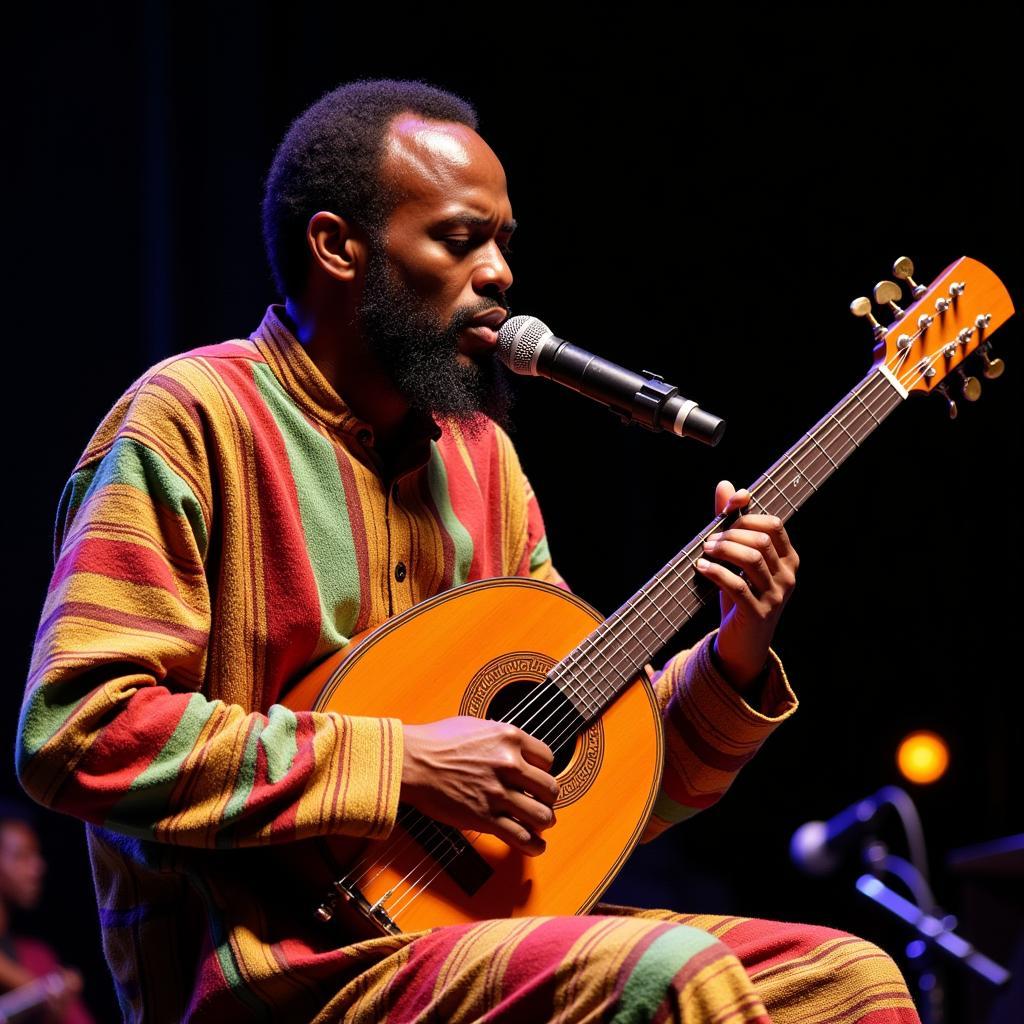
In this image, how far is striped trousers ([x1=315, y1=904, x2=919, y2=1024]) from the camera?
4.62 ft

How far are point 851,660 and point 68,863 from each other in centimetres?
327

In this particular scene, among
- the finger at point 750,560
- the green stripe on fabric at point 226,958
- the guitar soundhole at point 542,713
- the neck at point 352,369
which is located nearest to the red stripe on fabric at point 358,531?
the neck at point 352,369

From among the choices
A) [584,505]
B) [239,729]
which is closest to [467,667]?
[239,729]

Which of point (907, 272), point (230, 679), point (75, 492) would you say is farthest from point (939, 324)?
point (75, 492)

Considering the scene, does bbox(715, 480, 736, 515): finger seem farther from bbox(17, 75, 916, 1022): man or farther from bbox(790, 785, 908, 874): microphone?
bbox(790, 785, 908, 874): microphone

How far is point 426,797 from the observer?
1.74 meters

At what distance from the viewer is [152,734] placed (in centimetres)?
165

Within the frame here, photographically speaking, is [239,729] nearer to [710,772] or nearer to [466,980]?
[466,980]

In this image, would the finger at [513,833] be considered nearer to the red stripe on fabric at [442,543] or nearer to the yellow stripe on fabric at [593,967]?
the yellow stripe on fabric at [593,967]

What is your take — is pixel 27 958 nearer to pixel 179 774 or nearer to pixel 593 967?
pixel 179 774

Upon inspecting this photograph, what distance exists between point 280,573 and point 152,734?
34 centimetres

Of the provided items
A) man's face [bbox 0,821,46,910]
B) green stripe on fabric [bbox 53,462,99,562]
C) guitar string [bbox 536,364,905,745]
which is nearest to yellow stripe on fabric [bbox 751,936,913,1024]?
guitar string [bbox 536,364,905,745]

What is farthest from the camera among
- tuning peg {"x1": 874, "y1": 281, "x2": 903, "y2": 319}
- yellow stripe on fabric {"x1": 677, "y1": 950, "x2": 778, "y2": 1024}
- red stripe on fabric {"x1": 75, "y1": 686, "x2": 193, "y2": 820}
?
tuning peg {"x1": 874, "y1": 281, "x2": 903, "y2": 319}

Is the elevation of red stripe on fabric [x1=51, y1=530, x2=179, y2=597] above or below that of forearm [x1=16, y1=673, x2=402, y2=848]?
above
